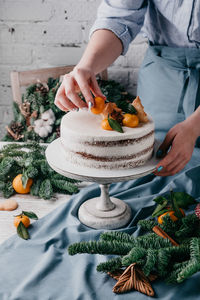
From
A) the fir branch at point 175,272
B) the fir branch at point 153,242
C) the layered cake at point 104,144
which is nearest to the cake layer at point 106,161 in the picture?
the layered cake at point 104,144

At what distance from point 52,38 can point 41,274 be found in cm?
180

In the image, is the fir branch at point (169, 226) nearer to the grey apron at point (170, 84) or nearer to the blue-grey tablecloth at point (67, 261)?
the blue-grey tablecloth at point (67, 261)

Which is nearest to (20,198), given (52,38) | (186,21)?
(186,21)

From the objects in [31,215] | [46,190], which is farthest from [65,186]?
[31,215]

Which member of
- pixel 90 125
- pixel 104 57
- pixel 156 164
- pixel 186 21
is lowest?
pixel 156 164

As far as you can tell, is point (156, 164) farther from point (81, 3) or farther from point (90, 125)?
point (81, 3)

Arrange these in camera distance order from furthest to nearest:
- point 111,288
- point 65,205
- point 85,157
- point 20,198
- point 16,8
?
1. point 16,8
2. point 20,198
3. point 65,205
4. point 85,157
5. point 111,288

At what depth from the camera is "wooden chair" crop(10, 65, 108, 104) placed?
225 centimetres

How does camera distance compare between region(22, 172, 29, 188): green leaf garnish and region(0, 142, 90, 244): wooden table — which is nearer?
region(0, 142, 90, 244): wooden table

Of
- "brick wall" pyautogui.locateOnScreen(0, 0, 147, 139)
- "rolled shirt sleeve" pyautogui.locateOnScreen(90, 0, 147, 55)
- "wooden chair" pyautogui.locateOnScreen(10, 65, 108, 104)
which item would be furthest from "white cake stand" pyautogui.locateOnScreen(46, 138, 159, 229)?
"brick wall" pyautogui.locateOnScreen(0, 0, 147, 139)

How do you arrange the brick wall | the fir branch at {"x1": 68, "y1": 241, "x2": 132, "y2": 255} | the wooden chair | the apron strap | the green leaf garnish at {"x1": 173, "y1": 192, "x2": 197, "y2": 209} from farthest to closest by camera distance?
the brick wall, the wooden chair, the apron strap, the green leaf garnish at {"x1": 173, "y1": 192, "x2": 197, "y2": 209}, the fir branch at {"x1": 68, "y1": 241, "x2": 132, "y2": 255}

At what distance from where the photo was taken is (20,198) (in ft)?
4.87

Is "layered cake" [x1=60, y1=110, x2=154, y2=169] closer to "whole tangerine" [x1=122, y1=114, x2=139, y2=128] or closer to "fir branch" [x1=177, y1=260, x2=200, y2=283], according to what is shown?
"whole tangerine" [x1=122, y1=114, x2=139, y2=128]

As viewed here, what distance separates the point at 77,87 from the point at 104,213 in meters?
0.43
